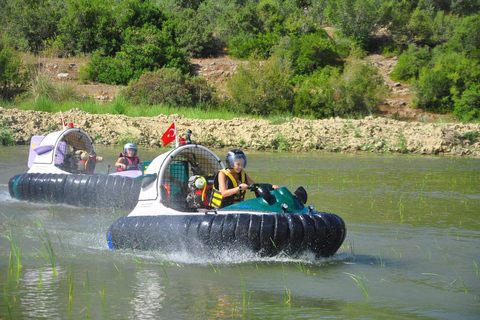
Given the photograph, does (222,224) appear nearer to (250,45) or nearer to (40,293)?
(40,293)

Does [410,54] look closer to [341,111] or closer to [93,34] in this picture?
[341,111]

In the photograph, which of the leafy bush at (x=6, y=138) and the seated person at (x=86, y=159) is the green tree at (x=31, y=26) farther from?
the seated person at (x=86, y=159)

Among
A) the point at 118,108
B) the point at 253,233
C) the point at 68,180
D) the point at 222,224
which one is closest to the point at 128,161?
the point at 68,180

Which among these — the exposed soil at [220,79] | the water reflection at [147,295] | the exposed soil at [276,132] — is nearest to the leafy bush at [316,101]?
the exposed soil at [220,79]

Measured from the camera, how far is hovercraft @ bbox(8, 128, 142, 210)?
10.3m

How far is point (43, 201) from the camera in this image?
10.9 m

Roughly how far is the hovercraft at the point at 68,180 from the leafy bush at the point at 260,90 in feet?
47.8

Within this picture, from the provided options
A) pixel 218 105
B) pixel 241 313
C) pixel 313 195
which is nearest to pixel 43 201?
pixel 313 195

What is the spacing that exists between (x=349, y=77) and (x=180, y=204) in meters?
20.5

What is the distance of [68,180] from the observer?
10766 millimetres

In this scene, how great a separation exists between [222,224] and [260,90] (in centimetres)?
1948

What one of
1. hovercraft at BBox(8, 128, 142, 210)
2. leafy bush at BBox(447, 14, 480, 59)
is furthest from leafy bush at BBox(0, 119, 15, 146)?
leafy bush at BBox(447, 14, 480, 59)

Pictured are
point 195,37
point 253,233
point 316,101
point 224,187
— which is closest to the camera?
point 253,233

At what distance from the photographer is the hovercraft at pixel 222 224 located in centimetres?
661
